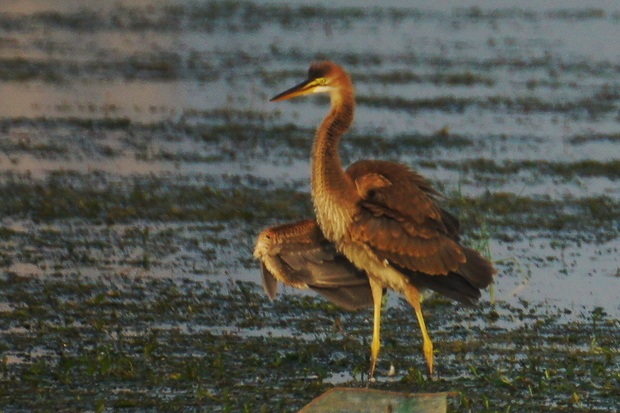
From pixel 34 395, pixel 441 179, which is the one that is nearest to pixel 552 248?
pixel 441 179

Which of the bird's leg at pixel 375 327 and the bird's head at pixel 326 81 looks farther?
the bird's head at pixel 326 81

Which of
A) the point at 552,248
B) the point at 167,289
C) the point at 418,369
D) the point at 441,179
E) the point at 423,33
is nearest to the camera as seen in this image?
the point at 418,369

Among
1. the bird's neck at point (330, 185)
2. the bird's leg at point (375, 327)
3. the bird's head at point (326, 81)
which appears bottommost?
the bird's leg at point (375, 327)

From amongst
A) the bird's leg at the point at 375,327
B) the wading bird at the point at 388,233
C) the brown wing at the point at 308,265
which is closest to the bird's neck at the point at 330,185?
the wading bird at the point at 388,233

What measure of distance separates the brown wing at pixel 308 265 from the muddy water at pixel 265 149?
332 mm

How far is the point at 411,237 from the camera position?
251 inches

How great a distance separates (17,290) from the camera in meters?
Result: 7.42

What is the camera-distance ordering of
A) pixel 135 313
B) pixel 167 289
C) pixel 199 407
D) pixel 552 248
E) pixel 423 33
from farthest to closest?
pixel 423 33
pixel 552 248
pixel 167 289
pixel 135 313
pixel 199 407

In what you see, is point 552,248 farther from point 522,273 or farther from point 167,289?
point 167,289

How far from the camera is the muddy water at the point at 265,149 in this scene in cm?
768

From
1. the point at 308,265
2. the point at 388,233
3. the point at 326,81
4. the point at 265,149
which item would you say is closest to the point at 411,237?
the point at 388,233

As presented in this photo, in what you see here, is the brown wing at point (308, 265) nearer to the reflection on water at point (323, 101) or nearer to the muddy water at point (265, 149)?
the muddy water at point (265, 149)

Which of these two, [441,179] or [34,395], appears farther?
[441,179]

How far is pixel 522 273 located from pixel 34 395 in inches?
Answer: 142
